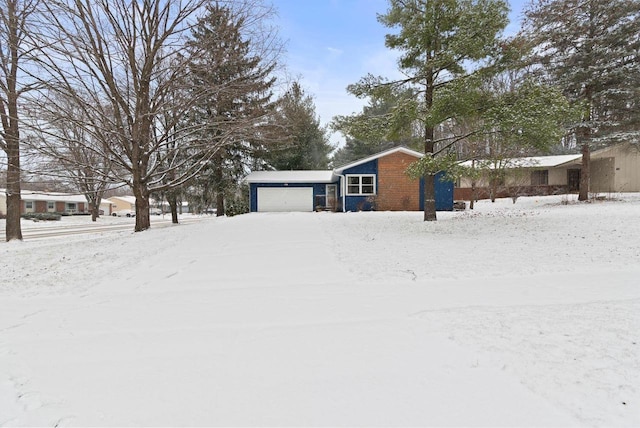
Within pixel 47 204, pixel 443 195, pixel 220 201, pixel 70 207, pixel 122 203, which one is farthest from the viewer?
pixel 122 203

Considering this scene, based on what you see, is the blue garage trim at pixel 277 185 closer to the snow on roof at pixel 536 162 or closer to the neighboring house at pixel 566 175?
the snow on roof at pixel 536 162

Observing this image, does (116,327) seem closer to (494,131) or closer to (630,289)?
(630,289)

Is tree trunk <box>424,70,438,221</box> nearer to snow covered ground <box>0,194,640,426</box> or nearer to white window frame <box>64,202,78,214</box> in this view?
snow covered ground <box>0,194,640,426</box>

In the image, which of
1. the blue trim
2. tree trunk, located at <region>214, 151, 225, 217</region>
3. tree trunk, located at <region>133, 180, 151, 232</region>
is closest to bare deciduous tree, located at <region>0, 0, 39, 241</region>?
tree trunk, located at <region>133, 180, 151, 232</region>

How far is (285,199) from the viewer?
22.7m

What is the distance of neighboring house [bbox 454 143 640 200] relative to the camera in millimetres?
21109

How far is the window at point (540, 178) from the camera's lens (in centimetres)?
2628

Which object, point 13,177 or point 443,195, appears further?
point 443,195

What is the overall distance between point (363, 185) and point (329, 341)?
1744 centimetres

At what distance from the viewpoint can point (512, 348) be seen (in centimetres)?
270

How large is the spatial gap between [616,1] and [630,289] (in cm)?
1594

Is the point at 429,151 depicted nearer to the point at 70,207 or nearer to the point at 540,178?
the point at 540,178

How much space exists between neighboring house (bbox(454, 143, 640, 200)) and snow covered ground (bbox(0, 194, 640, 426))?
57.1 ft

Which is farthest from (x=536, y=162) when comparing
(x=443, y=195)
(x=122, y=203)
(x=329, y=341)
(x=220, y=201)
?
(x=122, y=203)
